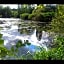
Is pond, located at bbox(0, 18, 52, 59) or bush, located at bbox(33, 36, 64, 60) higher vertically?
pond, located at bbox(0, 18, 52, 59)

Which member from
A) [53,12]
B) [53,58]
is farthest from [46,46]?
[53,12]

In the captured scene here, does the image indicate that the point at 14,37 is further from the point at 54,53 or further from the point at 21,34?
the point at 54,53

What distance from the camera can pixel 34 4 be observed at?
4.11 meters

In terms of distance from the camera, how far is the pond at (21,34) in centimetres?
414

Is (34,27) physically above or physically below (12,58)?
above

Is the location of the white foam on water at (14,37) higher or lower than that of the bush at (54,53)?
higher

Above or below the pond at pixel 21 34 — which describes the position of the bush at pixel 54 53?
below

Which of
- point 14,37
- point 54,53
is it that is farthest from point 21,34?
point 54,53

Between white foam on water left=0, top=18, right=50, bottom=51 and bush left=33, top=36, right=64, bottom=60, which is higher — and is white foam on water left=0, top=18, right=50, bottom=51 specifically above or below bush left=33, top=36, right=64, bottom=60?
above

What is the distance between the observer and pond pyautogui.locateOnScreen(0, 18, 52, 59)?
4.14m

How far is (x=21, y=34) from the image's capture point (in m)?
4.14

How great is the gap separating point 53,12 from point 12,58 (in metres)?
0.79
